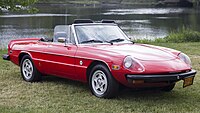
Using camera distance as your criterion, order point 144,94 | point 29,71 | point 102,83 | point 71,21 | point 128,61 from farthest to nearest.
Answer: point 71,21
point 29,71
point 144,94
point 102,83
point 128,61

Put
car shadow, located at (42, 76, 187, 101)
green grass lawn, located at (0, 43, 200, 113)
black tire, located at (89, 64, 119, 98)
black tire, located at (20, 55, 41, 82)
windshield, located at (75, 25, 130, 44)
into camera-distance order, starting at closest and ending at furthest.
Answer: green grass lawn, located at (0, 43, 200, 113), black tire, located at (89, 64, 119, 98), car shadow, located at (42, 76, 187, 101), windshield, located at (75, 25, 130, 44), black tire, located at (20, 55, 41, 82)

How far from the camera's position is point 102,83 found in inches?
262

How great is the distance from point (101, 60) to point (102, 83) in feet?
1.37

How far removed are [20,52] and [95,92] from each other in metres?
2.42

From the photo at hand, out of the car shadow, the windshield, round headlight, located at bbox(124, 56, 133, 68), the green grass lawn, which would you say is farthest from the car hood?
the green grass lawn

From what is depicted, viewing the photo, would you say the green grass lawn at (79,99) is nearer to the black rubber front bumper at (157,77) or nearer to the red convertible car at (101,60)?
the red convertible car at (101,60)

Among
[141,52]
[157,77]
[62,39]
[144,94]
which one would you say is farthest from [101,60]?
[62,39]

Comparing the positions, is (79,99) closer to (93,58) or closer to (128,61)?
(93,58)

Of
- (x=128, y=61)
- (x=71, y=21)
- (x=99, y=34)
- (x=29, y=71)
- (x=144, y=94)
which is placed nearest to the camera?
(x=128, y=61)

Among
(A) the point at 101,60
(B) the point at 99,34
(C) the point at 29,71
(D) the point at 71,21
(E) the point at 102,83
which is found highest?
(B) the point at 99,34

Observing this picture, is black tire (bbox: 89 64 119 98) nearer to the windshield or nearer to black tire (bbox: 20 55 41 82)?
the windshield

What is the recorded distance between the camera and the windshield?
24.2ft

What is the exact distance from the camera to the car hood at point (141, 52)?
21.3 ft

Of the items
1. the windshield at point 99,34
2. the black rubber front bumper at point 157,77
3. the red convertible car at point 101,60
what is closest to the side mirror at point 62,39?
the red convertible car at point 101,60
